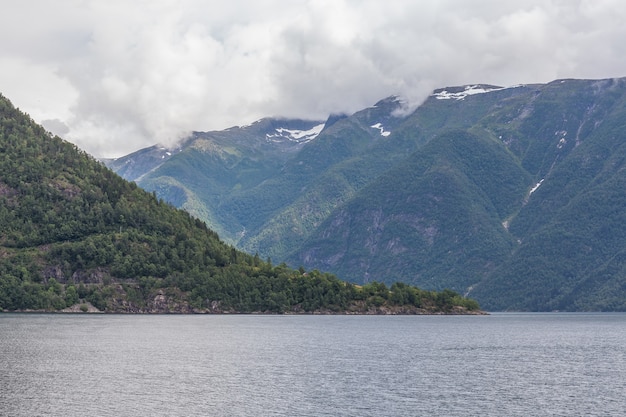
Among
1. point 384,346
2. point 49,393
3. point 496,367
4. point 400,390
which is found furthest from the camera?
point 384,346

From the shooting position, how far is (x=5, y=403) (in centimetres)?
10538

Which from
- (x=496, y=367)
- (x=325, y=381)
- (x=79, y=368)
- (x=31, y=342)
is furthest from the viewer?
(x=31, y=342)

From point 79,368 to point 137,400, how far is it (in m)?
35.0

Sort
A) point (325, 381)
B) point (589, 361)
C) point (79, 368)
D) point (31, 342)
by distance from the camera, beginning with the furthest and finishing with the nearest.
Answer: point (31, 342)
point (589, 361)
point (79, 368)
point (325, 381)

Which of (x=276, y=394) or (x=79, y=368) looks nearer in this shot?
(x=276, y=394)

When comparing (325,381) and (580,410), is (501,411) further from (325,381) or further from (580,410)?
(325,381)

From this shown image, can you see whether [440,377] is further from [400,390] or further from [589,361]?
[589,361]

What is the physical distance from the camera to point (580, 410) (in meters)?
108

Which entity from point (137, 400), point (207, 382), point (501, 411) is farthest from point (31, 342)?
point (501, 411)

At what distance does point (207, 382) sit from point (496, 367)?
56654 mm

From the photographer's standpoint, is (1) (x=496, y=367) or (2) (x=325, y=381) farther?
Result: (1) (x=496, y=367)

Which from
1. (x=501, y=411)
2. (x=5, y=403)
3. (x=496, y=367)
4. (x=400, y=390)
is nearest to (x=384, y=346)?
(x=496, y=367)

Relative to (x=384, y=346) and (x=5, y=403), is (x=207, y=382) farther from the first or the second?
(x=384, y=346)

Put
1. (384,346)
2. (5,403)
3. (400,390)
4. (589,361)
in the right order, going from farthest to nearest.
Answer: (384,346)
(589,361)
(400,390)
(5,403)
